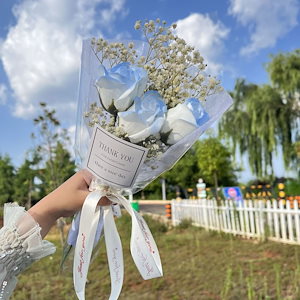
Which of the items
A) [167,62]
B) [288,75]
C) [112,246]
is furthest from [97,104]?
[288,75]

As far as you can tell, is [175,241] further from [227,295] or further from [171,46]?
[171,46]

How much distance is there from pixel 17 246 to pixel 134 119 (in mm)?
571

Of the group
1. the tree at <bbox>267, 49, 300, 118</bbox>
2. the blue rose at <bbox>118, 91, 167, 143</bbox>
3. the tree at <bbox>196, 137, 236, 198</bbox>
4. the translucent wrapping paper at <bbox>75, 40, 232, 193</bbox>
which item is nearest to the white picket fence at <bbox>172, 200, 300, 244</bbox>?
the translucent wrapping paper at <bbox>75, 40, 232, 193</bbox>

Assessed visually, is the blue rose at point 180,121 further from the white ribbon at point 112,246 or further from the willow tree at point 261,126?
the willow tree at point 261,126

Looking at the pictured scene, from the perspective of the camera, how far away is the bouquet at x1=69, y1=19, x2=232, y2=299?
1.06 meters

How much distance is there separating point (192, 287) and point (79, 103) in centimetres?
287

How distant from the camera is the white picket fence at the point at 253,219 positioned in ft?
18.9

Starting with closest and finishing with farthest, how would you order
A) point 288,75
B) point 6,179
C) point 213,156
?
point 288,75 → point 213,156 → point 6,179

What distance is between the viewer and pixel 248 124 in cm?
1361

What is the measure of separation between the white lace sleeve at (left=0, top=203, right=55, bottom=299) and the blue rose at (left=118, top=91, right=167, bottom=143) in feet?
1.48

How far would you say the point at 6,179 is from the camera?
62.8 feet

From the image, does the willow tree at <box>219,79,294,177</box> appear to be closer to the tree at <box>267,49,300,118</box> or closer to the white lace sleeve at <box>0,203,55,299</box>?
the tree at <box>267,49,300,118</box>

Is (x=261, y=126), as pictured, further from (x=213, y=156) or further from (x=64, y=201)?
(x=64, y=201)

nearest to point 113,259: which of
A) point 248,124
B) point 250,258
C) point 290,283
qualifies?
point 290,283
